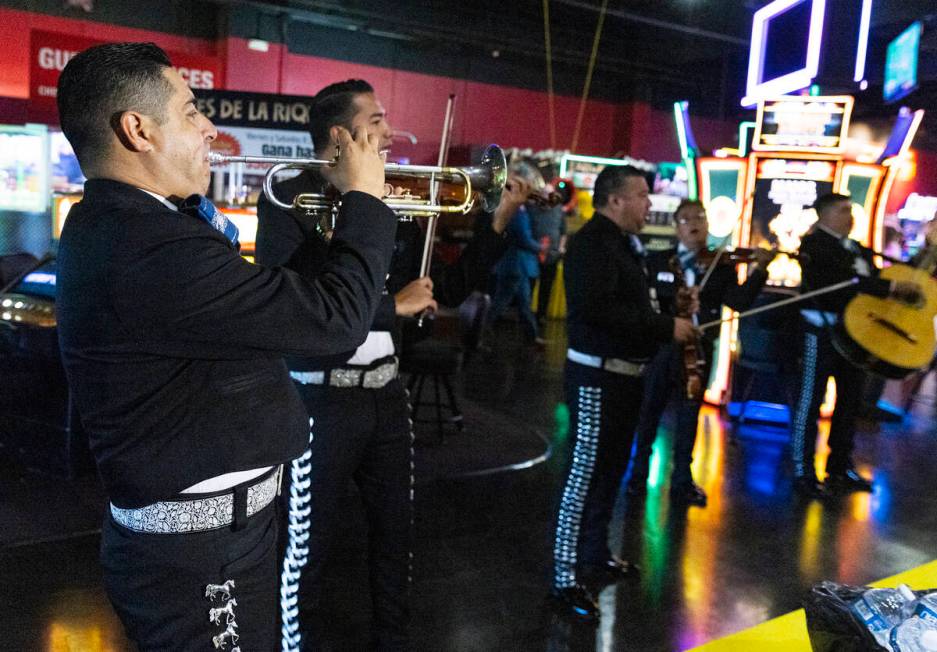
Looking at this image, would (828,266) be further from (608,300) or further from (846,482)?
(608,300)

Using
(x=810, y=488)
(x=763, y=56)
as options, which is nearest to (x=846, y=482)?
(x=810, y=488)

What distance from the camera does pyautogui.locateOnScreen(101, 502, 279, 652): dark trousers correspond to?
1338 mm

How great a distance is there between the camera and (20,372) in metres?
3.87

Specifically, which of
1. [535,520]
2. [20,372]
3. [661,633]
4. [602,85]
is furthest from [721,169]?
[602,85]

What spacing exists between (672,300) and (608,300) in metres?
1.36

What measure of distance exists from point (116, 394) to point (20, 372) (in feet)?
10.0

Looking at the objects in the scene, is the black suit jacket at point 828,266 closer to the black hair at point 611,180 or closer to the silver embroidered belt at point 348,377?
the black hair at point 611,180

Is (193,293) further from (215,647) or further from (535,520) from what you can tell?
(535,520)

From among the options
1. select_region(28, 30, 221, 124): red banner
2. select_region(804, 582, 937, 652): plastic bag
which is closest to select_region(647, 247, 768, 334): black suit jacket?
select_region(804, 582, 937, 652): plastic bag

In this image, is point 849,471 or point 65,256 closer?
point 65,256

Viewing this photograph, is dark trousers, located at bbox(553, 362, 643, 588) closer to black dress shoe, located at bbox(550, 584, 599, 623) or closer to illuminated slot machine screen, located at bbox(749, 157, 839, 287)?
black dress shoe, located at bbox(550, 584, 599, 623)

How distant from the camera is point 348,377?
2.15 m

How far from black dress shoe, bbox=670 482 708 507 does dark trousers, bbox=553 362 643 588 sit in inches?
51.3

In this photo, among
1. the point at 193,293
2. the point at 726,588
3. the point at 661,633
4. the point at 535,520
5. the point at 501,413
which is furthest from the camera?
the point at 501,413
